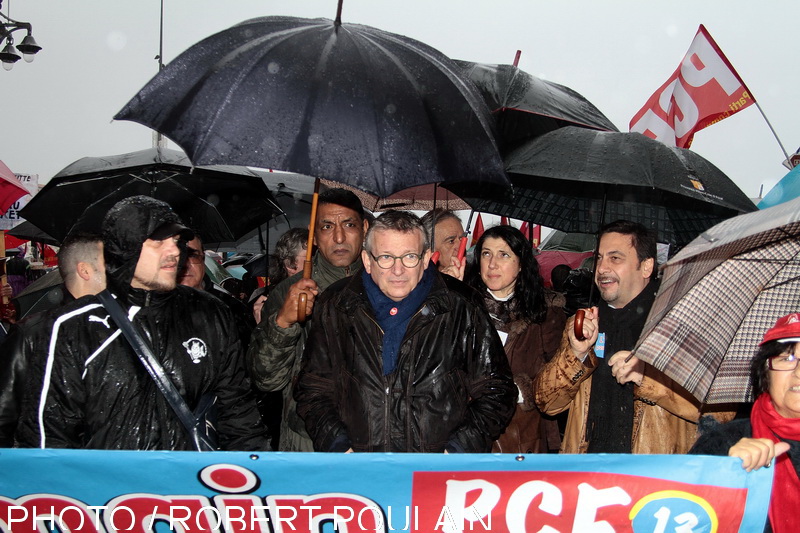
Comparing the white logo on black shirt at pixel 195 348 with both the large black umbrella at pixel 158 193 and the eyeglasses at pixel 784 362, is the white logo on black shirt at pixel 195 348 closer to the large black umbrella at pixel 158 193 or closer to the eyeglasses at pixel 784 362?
the large black umbrella at pixel 158 193

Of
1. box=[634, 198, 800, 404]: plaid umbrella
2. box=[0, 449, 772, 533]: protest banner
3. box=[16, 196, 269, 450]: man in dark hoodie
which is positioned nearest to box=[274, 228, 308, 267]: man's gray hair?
box=[16, 196, 269, 450]: man in dark hoodie

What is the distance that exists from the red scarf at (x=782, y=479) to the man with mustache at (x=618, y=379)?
33.8 inches

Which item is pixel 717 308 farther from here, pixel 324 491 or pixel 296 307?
pixel 296 307

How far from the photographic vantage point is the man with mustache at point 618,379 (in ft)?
11.5

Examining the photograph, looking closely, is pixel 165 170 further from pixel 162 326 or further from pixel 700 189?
pixel 700 189

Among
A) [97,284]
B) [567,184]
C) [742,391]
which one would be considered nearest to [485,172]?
[742,391]

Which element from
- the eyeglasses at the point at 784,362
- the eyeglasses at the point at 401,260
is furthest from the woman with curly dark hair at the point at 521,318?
the eyeglasses at the point at 784,362

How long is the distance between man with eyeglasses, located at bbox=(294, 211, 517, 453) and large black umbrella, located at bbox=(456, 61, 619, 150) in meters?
1.42

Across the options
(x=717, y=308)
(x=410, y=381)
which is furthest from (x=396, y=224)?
(x=717, y=308)

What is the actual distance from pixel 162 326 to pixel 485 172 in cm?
152

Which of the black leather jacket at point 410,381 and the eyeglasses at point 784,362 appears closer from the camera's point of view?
the eyeglasses at point 784,362

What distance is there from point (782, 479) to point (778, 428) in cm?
18

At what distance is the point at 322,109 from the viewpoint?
2.92 metres

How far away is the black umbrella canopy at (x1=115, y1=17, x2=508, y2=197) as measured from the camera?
2.85 metres
